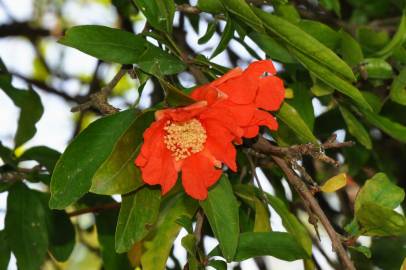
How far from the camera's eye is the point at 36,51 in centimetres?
220

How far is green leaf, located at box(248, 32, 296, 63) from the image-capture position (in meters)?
1.14

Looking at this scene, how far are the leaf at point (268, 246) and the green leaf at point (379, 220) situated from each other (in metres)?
0.09

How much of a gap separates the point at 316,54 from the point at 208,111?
0.46 feet

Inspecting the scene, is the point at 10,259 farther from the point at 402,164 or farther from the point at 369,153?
the point at 402,164

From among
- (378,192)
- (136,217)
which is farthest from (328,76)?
(136,217)

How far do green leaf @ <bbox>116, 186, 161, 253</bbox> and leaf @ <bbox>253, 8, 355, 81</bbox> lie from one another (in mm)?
242

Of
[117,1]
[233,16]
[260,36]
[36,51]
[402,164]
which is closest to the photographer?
[233,16]

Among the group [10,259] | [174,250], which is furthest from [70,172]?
[174,250]

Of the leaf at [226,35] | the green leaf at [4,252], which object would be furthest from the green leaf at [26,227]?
the leaf at [226,35]

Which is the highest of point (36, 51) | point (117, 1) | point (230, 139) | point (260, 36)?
point (36, 51)

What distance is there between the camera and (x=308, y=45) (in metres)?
0.93

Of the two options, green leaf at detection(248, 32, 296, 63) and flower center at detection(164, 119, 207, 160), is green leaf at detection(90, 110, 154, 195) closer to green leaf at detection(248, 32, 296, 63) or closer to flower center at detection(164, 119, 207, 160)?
flower center at detection(164, 119, 207, 160)

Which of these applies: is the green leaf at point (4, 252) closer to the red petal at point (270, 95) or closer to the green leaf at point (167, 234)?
the green leaf at point (167, 234)

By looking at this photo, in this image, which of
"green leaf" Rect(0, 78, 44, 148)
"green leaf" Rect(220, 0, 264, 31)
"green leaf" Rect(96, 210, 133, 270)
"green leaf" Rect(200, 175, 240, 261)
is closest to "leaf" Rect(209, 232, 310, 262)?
"green leaf" Rect(200, 175, 240, 261)
